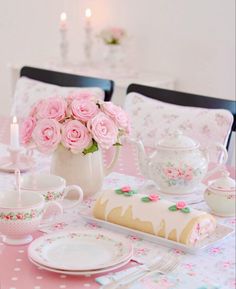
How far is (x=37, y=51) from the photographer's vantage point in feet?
12.9

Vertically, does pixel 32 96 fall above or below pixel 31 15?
below

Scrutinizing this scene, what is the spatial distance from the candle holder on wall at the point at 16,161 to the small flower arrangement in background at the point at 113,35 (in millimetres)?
1605

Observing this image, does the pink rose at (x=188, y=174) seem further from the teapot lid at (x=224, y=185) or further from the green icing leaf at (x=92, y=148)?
the green icing leaf at (x=92, y=148)

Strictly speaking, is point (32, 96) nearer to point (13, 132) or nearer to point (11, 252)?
point (13, 132)

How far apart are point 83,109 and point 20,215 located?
358 mm

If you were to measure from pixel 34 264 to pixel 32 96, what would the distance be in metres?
1.47

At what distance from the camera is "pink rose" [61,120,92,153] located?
1.54 m

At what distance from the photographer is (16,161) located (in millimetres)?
1875

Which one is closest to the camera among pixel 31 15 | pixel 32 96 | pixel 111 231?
pixel 111 231

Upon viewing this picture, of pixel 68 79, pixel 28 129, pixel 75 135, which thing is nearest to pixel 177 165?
pixel 75 135

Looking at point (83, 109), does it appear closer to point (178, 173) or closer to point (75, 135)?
point (75, 135)

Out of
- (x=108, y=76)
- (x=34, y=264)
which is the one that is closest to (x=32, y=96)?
(x=108, y=76)

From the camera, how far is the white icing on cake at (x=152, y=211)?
1345 millimetres

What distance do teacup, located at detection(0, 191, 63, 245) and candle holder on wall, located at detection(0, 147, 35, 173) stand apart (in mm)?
431
